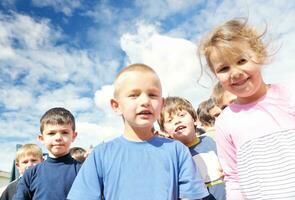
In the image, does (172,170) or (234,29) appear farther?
(234,29)

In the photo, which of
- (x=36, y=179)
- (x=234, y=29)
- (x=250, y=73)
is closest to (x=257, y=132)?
(x=250, y=73)

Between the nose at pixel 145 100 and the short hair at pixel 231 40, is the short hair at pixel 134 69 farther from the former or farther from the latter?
the short hair at pixel 231 40

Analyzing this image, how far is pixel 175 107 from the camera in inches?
148

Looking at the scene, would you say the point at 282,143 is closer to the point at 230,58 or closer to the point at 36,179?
the point at 230,58

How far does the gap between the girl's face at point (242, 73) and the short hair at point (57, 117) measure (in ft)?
7.92

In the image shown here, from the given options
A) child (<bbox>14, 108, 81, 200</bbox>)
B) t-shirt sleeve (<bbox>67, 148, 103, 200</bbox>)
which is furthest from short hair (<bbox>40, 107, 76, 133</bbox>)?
t-shirt sleeve (<bbox>67, 148, 103, 200</bbox>)

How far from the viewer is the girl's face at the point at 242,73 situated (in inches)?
96.3

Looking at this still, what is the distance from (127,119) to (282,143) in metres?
1.21

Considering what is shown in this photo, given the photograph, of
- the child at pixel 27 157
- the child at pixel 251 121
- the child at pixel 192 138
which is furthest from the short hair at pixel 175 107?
the child at pixel 27 157

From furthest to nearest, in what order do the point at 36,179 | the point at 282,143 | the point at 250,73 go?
the point at 36,179
the point at 250,73
the point at 282,143

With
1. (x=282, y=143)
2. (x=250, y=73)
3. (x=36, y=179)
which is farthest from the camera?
(x=36, y=179)

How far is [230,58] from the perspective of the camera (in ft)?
8.16

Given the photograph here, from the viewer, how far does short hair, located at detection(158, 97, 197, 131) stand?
A: 3754mm

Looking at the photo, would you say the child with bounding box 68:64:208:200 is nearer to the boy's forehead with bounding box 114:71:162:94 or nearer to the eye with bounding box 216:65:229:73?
the boy's forehead with bounding box 114:71:162:94
